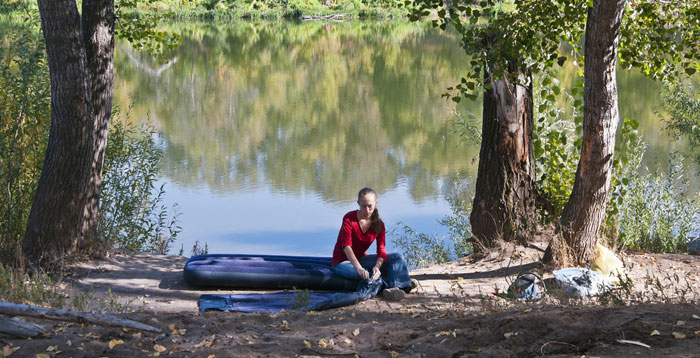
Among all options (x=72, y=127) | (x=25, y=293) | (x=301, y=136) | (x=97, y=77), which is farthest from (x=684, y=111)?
(x=25, y=293)

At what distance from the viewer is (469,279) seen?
727 cm

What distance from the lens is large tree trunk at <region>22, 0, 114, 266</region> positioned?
264 inches

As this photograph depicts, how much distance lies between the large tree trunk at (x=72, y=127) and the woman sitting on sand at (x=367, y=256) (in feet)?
8.41

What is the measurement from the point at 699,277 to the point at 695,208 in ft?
11.2

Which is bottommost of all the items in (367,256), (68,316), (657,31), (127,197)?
(68,316)

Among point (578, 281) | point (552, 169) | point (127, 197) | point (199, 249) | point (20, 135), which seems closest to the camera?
point (578, 281)

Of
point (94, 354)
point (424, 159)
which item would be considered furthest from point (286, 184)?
point (94, 354)

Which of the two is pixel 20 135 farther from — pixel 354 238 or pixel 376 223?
pixel 376 223

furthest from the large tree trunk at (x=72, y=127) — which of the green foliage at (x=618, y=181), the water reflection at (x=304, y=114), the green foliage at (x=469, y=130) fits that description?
the green foliage at (x=469, y=130)

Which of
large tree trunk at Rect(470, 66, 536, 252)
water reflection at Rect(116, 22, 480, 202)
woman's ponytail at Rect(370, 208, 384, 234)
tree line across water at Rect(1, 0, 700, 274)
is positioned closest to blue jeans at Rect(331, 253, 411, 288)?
woman's ponytail at Rect(370, 208, 384, 234)

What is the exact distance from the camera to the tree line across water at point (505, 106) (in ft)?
21.9

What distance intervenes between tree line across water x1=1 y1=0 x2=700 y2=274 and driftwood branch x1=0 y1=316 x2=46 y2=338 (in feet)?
8.77

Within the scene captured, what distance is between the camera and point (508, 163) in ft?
26.4

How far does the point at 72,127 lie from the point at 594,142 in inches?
190
